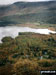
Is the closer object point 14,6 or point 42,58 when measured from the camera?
→ point 42,58

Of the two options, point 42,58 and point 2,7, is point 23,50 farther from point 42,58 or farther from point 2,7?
point 2,7

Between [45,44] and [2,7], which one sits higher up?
[2,7]

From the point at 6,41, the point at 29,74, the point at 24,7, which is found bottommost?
the point at 29,74

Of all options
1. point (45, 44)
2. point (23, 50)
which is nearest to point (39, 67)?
point (23, 50)

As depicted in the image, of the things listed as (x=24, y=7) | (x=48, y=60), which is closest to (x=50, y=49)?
(x=48, y=60)

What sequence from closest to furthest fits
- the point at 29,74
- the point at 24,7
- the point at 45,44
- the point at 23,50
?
the point at 29,74 < the point at 23,50 < the point at 45,44 < the point at 24,7

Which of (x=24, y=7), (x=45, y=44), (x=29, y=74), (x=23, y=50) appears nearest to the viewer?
(x=29, y=74)
